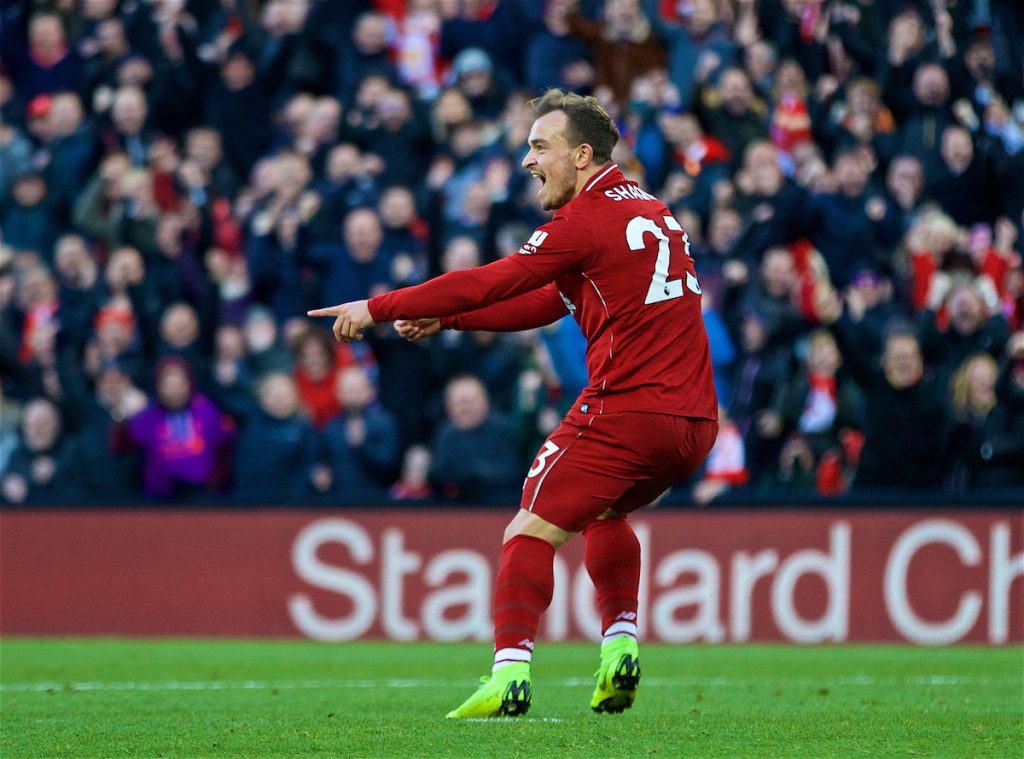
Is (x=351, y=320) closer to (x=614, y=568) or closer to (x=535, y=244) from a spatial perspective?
(x=535, y=244)

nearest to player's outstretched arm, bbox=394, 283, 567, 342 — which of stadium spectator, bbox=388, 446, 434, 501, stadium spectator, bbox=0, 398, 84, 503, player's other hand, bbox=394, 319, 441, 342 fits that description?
player's other hand, bbox=394, 319, 441, 342

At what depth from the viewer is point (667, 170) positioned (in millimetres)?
11375

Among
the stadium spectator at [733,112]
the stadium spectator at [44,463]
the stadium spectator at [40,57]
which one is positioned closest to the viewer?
the stadium spectator at [44,463]

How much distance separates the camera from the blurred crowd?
1048 cm

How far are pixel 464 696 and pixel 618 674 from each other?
1.50m

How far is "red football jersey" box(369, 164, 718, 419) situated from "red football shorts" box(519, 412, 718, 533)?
0.06m

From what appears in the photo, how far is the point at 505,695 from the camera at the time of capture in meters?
5.53

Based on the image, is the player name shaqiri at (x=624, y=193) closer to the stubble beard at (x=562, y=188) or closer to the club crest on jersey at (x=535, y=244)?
the stubble beard at (x=562, y=188)

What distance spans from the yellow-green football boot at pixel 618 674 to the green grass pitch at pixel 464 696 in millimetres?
66

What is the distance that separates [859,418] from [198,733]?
591 cm

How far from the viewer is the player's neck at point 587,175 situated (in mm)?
5777

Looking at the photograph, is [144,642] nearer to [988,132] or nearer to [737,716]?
[737,716]

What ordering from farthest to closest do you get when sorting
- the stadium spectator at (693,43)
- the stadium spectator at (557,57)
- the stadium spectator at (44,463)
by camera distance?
the stadium spectator at (557,57)
the stadium spectator at (693,43)
the stadium spectator at (44,463)

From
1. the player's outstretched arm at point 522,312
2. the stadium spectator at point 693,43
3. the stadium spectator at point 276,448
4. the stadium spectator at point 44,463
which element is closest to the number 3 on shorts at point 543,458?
the player's outstretched arm at point 522,312
